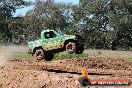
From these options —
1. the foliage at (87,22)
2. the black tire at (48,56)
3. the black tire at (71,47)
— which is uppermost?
the foliage at (87,22)

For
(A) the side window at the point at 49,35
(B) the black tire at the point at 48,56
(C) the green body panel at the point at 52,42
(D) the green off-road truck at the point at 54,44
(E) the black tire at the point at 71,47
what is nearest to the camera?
(E) the black tire at the point at 71,47

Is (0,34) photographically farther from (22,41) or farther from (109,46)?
(109,46)

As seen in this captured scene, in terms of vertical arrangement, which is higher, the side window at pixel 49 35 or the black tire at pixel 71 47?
the side window at pixel 49 35

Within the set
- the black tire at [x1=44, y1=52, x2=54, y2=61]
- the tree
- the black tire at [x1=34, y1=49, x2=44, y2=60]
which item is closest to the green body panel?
the black tire at [x1=34, y1=49, x2=44, y2=60]

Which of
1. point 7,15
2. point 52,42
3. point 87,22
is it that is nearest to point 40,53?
A: point 52,42

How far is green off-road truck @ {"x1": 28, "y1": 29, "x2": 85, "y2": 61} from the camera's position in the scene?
80.7 feet

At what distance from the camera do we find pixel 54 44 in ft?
84.7

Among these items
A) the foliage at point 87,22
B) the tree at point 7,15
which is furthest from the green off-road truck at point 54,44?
the tree at point 7,15

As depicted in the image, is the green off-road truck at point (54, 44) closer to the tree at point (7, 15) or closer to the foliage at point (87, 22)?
the foliage at point (87, 22)

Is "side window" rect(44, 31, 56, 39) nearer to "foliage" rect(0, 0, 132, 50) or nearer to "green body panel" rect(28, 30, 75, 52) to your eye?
"green body panel" rect(28, 30, 75, 52)

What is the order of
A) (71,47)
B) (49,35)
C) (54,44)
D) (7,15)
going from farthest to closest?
(7,15) → (49,35) → (54,44) → (71,47)

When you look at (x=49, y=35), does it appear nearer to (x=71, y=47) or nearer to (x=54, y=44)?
(x=54, y=44)

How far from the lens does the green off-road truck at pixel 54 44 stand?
80.7 ft

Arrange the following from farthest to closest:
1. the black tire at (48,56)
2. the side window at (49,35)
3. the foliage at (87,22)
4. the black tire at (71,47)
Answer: the foliage at (87,22), the black tire at (48,56), the side window at (49,35), the black tire at (71,47)
